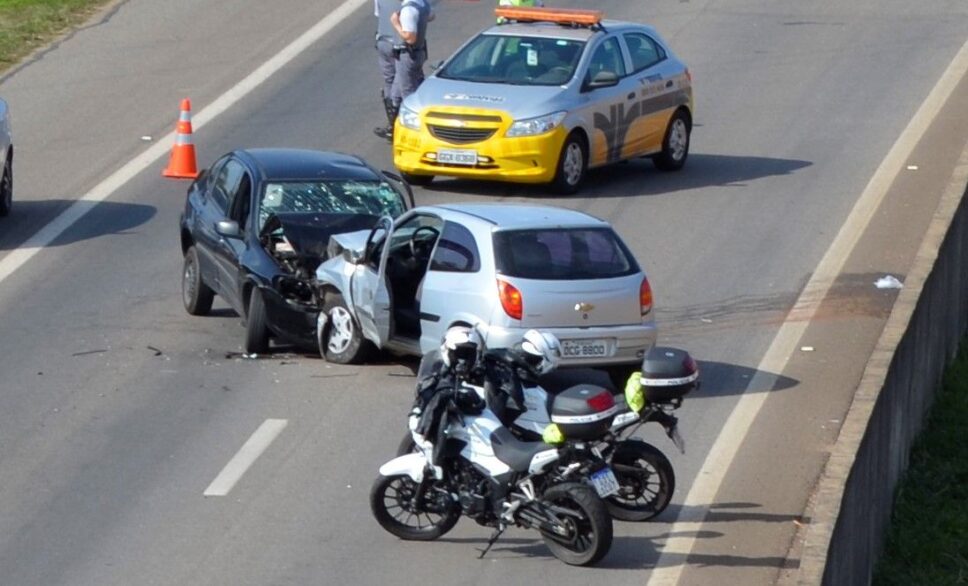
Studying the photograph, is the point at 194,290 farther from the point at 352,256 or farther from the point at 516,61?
the point at 516,61

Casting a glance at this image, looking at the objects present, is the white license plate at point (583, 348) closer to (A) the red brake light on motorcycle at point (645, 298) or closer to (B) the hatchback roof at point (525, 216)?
(A) the red brake light on motorcycle at point (645, 298)

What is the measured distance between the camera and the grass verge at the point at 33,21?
27281 mm

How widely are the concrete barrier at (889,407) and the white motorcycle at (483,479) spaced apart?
130 centimetres

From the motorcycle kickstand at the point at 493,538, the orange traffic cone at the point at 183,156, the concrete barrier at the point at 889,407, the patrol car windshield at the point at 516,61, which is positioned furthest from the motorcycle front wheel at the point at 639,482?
the orange traffic cone at the point at 183,156

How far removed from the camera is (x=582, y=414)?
11086 millimetres

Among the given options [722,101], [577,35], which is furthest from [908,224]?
[722,101]

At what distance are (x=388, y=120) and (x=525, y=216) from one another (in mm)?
9557

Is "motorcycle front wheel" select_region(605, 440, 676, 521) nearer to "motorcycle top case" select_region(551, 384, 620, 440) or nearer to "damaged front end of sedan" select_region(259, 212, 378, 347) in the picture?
"motorcycle top case" select_region(551, 384, 620, 440)

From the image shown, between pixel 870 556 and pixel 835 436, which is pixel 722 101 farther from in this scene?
pixel 870 556

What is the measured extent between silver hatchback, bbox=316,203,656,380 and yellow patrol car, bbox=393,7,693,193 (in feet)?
18.0

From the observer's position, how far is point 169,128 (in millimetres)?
24000

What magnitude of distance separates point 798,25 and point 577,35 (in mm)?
9017

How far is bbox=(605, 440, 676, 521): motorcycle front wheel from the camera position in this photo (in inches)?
456

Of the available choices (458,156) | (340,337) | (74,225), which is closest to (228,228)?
(340,337)
